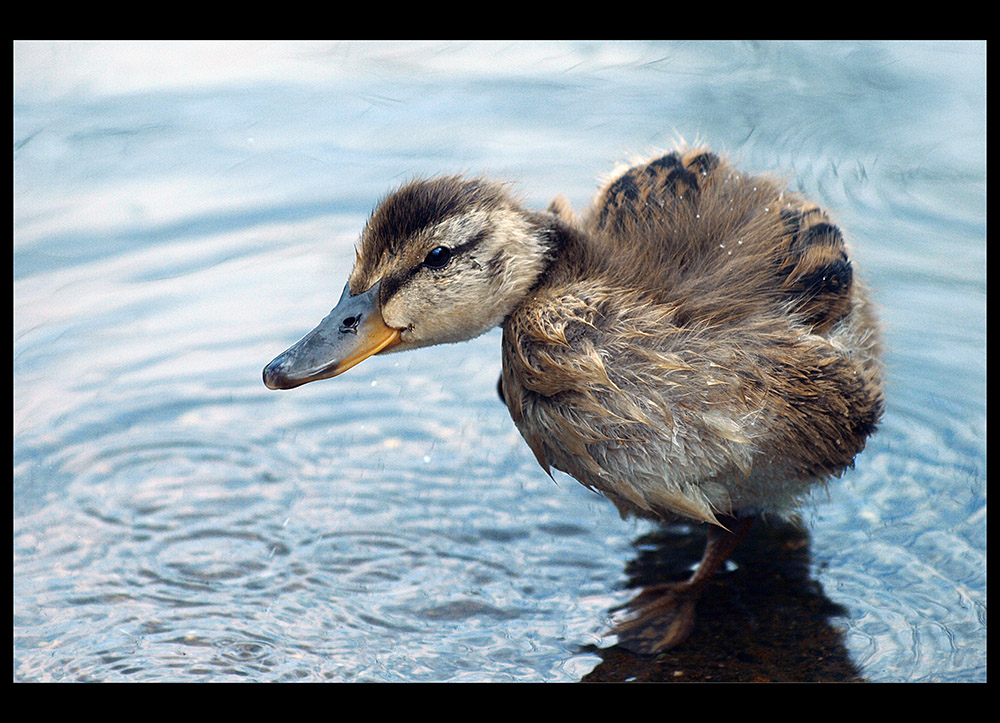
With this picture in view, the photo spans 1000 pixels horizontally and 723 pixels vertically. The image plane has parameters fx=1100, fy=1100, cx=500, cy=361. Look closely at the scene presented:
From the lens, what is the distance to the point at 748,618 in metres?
4.09

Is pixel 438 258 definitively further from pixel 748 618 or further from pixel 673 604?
pixel 748 618

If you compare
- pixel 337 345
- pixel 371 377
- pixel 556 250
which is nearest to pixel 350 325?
pixel 337 345

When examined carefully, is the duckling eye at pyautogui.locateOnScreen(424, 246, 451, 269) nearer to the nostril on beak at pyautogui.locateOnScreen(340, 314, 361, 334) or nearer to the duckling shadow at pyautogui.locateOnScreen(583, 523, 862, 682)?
the nostril on beak at pyautogui.locateOnScreen(340, 314, 361, 334)

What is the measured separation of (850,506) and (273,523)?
96.0 inches

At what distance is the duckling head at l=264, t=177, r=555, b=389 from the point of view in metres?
3.79

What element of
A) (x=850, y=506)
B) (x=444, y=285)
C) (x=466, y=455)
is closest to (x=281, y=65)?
(x=466, y=455)

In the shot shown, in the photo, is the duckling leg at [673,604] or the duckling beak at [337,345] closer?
the duckling beak at [337,345]

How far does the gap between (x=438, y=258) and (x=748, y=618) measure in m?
1.76

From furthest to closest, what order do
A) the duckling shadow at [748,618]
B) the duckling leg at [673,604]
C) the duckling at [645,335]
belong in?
the duckling leg at [673,604] < the duckling shadow at [748,618] < the duckling at [645,335]

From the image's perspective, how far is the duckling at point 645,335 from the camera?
12.0 ft

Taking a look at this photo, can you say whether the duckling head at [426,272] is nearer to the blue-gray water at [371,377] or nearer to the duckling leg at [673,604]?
the blue-gray water at [371,377]

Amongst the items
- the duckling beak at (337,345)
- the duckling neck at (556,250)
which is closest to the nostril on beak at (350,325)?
the duckling beak at (337,345)

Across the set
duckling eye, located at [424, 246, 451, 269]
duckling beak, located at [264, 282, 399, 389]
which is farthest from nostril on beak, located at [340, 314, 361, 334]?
duckling eye, located at [424, 246, 451, 269]

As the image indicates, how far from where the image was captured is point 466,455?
5043 millimetres
